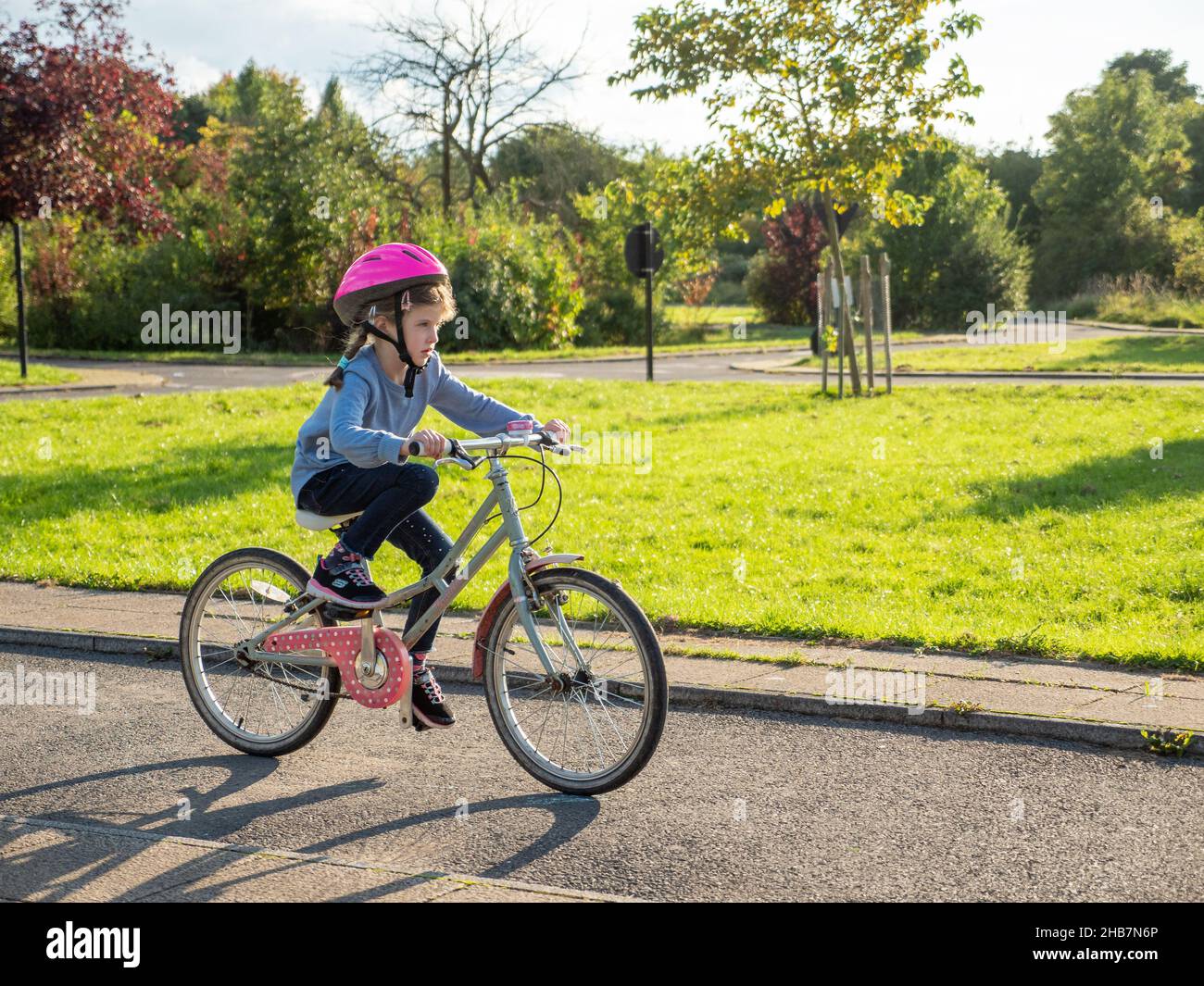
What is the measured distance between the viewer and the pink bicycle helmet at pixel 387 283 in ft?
14.8

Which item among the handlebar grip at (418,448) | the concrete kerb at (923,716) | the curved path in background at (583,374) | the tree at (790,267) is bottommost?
the concrete kerb at (923,716)

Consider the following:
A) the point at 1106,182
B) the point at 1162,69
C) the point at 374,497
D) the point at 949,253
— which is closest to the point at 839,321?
the point at 374,497

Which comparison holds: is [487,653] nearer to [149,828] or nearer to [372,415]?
[372,415]

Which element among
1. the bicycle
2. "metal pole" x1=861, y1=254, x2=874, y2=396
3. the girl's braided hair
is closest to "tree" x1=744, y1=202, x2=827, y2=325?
"metal pole" x1=861, y1=254, x2=874, y2=396

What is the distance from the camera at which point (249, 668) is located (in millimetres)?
5129

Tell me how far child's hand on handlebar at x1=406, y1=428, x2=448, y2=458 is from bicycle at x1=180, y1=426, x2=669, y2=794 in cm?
3

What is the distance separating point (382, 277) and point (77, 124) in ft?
56.6

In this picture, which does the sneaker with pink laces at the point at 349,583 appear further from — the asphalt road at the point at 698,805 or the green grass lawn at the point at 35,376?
the green grass lawn at the point at 35,376

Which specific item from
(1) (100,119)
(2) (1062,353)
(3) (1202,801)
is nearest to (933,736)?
(3) (1202,801)

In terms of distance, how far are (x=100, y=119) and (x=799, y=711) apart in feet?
59.2

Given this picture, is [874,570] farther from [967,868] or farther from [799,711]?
[967,868]

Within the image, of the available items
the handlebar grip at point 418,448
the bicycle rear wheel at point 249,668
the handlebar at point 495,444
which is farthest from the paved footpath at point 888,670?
the handlebar grip at point 418,448

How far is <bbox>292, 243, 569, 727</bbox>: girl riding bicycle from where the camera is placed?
177 inches

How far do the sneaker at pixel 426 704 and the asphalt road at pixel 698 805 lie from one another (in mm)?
215
